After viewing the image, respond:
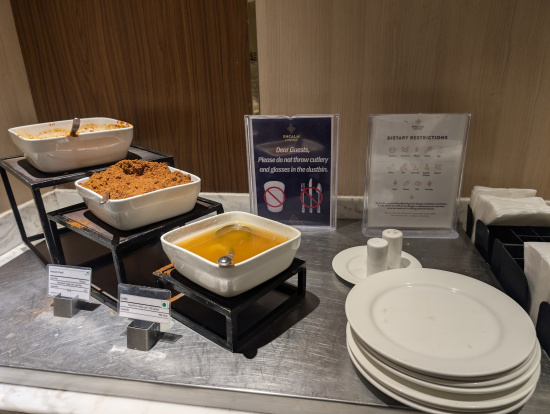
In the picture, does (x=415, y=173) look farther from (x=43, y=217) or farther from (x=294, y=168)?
(x=43, y=217)

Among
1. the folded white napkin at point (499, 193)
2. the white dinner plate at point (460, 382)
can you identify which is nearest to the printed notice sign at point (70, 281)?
the white dinner plate at point (460, 382)

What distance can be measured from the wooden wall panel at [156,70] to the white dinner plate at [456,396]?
0.92 meters

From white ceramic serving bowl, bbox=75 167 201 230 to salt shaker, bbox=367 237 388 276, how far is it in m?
0.46

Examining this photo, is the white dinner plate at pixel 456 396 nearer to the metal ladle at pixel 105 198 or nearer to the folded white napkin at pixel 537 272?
the folded white napkin at pixel 537 272

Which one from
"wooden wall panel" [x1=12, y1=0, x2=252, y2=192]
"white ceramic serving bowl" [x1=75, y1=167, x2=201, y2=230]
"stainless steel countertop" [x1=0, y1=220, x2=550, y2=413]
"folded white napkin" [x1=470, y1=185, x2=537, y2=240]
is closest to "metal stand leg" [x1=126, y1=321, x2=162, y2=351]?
"stainless steel countertop" [x1=0, y1=220, x2=550, y2=413]

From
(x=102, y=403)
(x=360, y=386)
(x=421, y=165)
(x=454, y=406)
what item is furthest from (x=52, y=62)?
(x=454, y=406)

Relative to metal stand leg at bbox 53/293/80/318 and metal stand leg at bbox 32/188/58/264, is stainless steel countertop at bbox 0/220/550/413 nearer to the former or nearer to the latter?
metal stand leg at bbox 53/293/80/318

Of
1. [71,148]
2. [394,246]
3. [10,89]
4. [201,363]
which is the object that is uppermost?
[10,89]

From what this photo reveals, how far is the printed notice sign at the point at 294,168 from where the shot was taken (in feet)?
3.90

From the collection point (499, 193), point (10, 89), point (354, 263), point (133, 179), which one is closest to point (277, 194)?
point (354, 263)

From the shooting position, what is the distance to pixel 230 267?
738 millimetres

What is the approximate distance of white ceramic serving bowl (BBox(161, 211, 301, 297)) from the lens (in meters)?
Result: 0.76

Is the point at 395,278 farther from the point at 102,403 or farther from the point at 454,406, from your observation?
the point at 102,403

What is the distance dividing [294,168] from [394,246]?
0.39m
